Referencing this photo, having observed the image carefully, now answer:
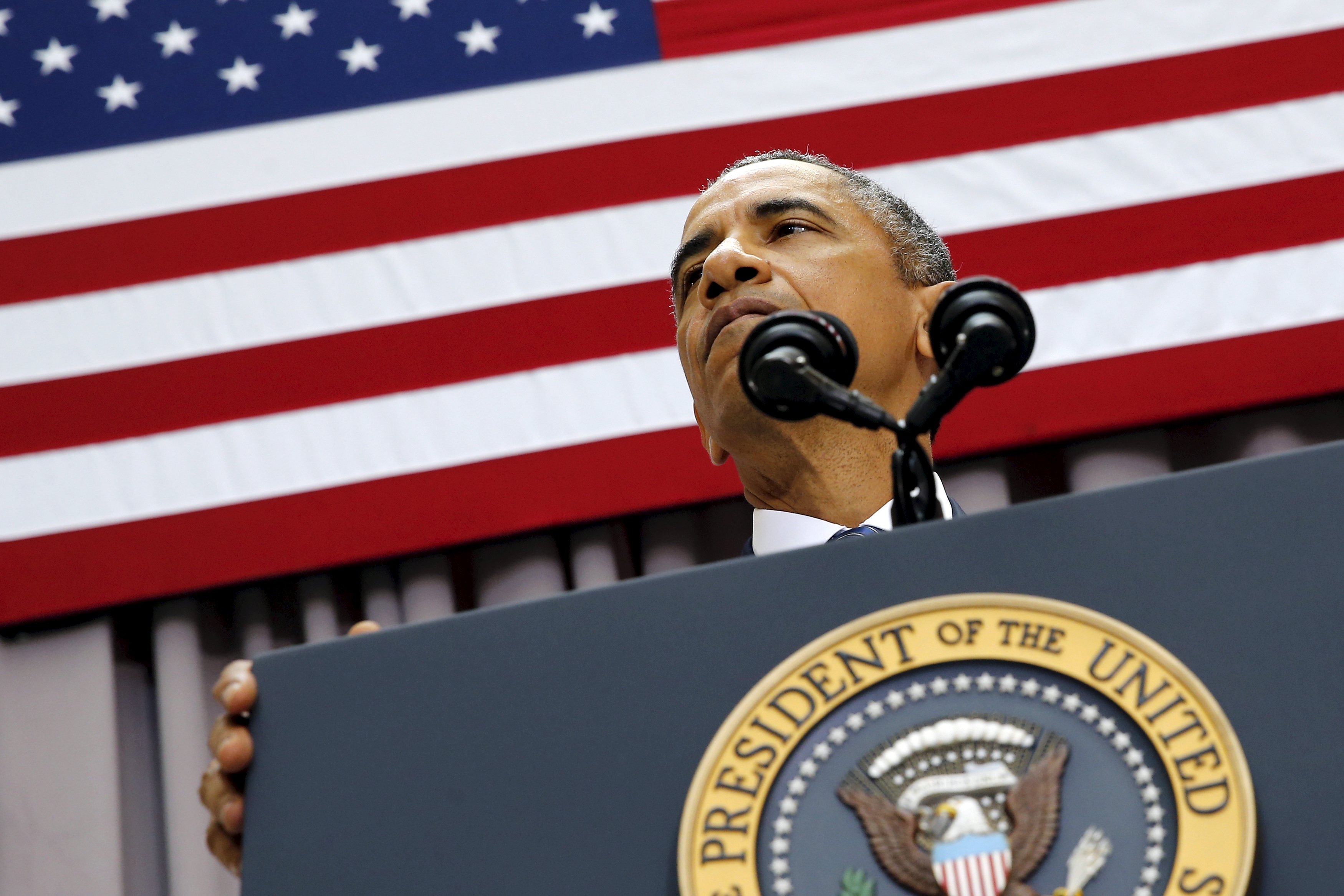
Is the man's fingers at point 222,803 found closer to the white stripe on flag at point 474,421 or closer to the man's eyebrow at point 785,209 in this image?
the man's eyebrow at point 785,209

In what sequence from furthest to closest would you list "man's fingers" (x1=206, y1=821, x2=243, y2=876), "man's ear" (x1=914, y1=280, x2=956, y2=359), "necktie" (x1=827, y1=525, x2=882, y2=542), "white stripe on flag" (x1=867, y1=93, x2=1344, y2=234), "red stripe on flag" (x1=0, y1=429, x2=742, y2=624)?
"white stripe on flag" (x1=867, y1=93, x2=1344, y2=234) → "red stripe on flag" (x1=0, y1=429, x2=742, y2=624) → "man's ear" (x1=914, y1=280, x2=956, y2=359) → "necktie" (x1=827, y1=525, x2=882, y2=542) → "man's fingers" (x1=206, y1=821, x2=243, y2=876)

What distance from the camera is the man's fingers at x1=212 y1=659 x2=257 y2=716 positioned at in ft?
2.54

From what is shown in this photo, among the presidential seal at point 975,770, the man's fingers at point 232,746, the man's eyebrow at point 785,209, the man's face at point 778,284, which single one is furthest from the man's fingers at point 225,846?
the man's eyebrow at point 785,209

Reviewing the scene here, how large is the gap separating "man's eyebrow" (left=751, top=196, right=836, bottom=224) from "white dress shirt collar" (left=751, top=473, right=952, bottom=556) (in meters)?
0.32

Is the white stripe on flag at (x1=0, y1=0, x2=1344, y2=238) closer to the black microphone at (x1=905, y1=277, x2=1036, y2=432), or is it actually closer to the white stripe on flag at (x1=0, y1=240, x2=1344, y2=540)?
the white stripe on flag at (x1=0, y1=240, x2=1344, y2=540)

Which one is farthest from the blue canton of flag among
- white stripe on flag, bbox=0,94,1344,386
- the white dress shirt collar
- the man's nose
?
the white dress shirt collar

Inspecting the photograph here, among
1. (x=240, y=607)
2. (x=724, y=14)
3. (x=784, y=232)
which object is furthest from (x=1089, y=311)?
(x=240, y=607)

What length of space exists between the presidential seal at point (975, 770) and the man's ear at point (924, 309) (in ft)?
2.31

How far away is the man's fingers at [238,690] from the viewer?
2.54 ft

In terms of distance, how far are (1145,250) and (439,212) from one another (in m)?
1.21

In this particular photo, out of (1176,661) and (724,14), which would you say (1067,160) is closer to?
(724,14)

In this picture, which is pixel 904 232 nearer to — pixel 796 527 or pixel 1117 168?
pixel 796 527

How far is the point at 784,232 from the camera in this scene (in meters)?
1.41

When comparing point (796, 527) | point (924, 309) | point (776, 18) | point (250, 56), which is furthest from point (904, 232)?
point (250, 56)
